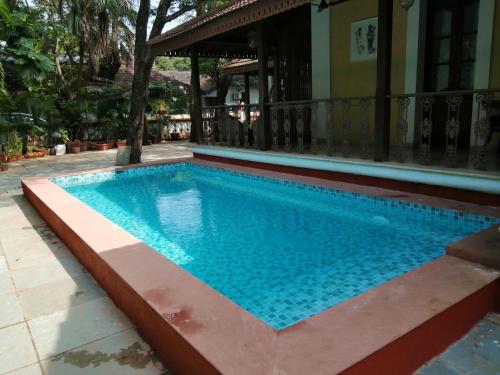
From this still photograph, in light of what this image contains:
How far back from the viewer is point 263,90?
27.0ft

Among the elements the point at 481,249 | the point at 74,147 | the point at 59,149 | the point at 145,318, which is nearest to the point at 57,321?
the point at 145,318

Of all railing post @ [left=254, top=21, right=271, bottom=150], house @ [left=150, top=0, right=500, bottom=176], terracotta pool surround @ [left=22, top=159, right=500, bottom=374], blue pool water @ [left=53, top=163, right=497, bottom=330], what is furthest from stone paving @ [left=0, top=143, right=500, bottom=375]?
railing post @ [left=254, top=21, right=271, bottom=150]

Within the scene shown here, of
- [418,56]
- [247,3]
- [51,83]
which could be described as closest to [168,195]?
[247,3]

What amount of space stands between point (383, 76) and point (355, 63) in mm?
3312

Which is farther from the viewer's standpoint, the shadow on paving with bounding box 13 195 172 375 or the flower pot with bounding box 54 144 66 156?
the flower pot with bounding box 54 144 66 156

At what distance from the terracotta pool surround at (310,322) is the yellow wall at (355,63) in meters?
5.69

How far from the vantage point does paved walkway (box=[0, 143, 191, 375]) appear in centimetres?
255

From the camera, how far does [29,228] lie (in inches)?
231

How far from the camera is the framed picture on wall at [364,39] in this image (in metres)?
8.41

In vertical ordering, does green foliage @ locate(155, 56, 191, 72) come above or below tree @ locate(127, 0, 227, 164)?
above

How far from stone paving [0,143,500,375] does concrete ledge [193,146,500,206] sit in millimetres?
2398

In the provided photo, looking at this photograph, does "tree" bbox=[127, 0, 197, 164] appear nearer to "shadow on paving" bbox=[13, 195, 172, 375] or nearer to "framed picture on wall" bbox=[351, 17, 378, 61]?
"framed picture on wall" bbox=[351, 17, 378, 61]

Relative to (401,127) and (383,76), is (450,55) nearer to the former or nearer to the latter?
(383,76)

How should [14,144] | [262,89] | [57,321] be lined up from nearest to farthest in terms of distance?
[57,321] → [262,89] → [14,144]
